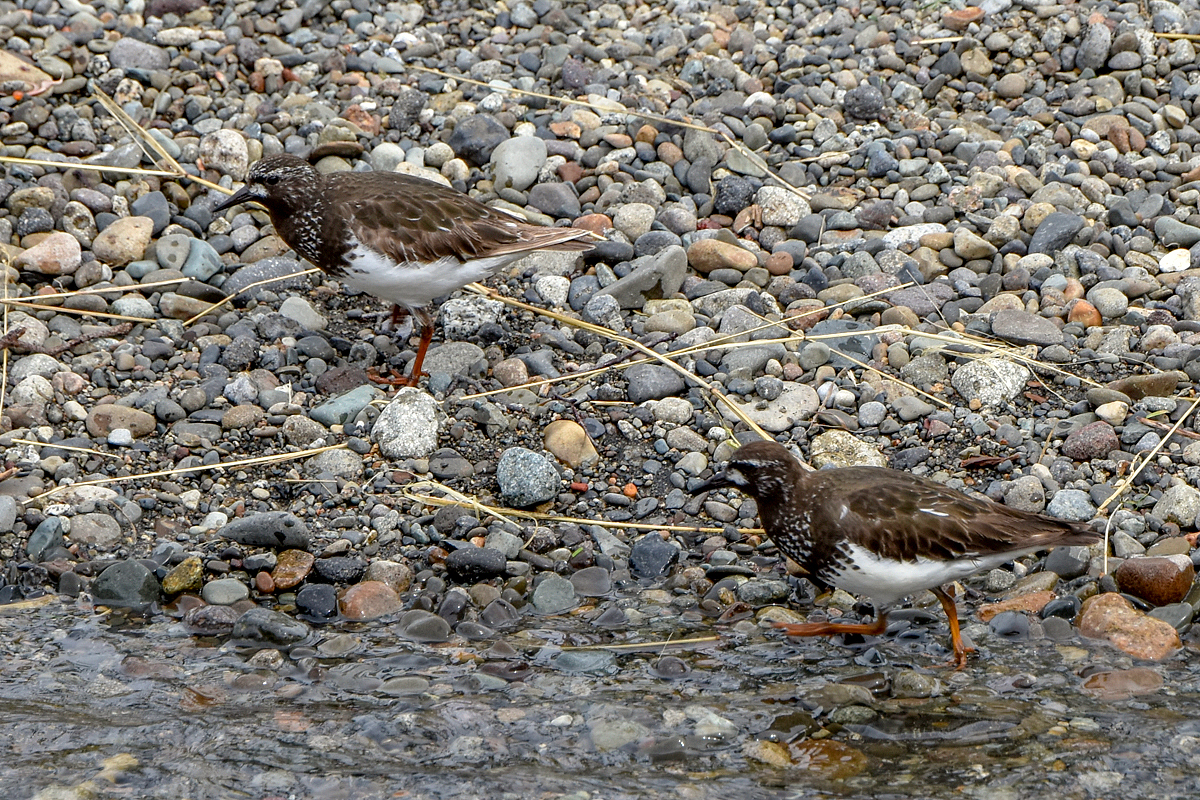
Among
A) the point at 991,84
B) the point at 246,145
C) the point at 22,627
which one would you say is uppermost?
the point at 991,84

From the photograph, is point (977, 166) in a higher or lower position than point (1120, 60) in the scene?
lower

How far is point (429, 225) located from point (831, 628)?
139 inches

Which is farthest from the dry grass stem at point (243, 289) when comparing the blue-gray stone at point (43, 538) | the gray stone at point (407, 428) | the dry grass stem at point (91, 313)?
the blue-gray stone at point (43, 538)

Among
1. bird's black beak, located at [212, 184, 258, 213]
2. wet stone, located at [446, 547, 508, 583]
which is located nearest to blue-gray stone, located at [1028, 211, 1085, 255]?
wet stone, located at [446, 547, 508, 583]

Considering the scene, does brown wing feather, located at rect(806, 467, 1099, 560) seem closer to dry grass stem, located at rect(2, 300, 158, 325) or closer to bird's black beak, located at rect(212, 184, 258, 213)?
bird's black beak, located at rect(212, 184, 258, 213)

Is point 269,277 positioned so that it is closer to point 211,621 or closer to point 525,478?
point 525,478

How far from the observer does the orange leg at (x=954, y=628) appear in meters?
5.71

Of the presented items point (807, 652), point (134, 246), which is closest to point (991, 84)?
point (807, 652)

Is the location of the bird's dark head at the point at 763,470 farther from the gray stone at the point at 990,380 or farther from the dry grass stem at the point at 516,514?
the gray stone at the point at 990,380

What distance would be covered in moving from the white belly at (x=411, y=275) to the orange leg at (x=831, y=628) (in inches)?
121

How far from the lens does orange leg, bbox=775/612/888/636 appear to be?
5938mm

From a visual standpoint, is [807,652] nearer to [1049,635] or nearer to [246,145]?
[1049,635]

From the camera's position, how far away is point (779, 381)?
24.7 ft

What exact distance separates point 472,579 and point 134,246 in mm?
3973
